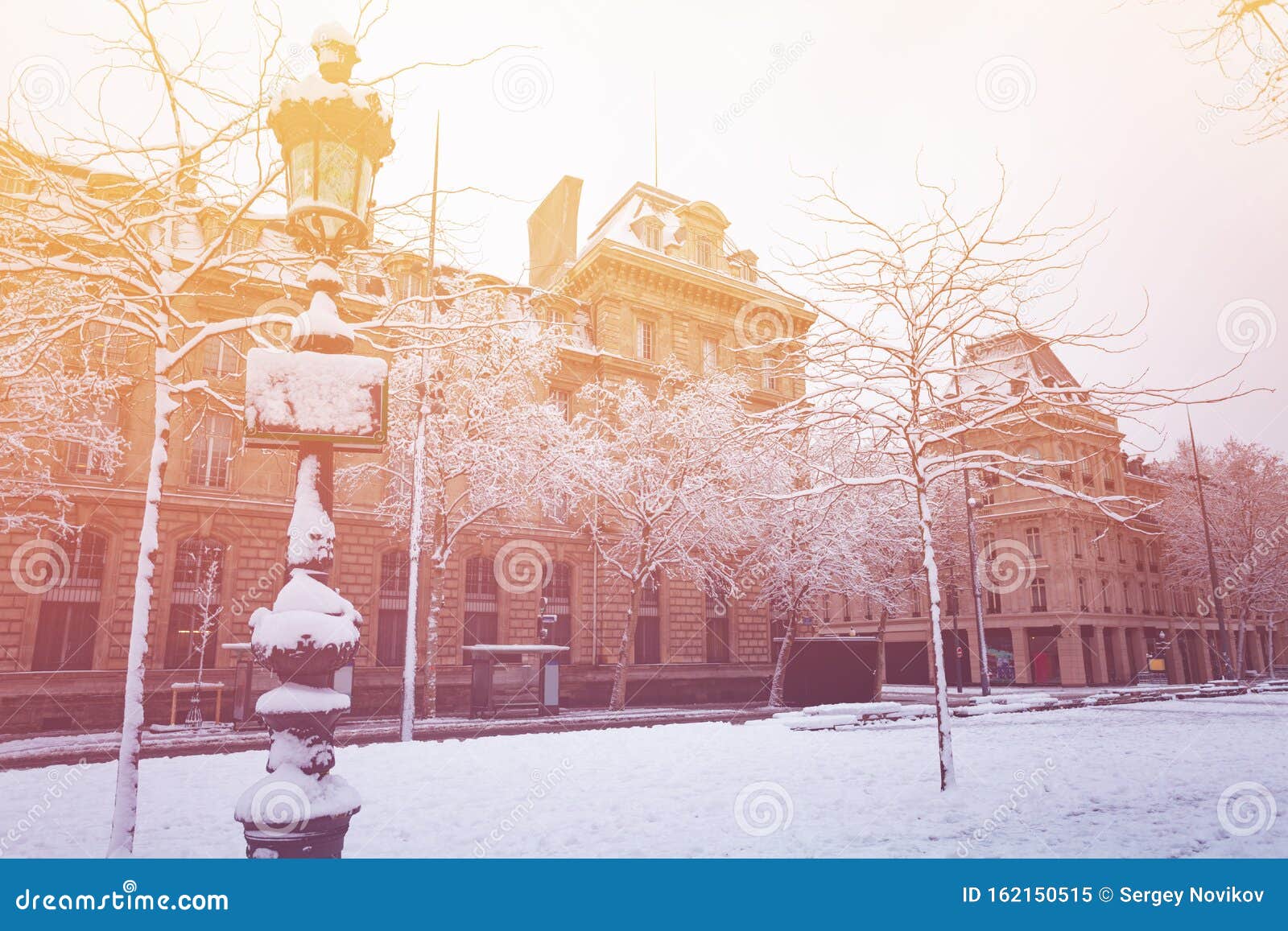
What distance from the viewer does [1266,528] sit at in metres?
34.3

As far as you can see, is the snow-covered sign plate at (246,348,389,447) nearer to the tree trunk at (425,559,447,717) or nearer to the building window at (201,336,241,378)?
the tree trunk at (425,559,447,717)

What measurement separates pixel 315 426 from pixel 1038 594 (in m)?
48.6

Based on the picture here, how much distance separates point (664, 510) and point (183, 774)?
14428mm

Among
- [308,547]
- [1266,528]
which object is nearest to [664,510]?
[308,547]

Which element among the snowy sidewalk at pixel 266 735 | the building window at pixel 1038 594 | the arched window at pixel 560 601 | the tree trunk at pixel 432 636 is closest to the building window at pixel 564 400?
the arched window at pixel 560 601

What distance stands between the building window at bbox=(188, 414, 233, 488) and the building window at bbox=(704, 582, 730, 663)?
18238mm

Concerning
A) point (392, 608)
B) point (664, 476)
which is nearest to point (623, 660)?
point (664, 476)

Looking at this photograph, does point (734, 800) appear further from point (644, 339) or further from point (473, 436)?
point (644, 339)

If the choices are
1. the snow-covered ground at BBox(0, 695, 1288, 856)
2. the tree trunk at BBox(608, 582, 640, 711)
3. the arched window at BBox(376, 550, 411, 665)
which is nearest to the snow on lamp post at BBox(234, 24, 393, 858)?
the snow-covered ground at BBox(0, 695, 1288, 856)

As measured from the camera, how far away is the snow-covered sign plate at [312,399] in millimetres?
4031
